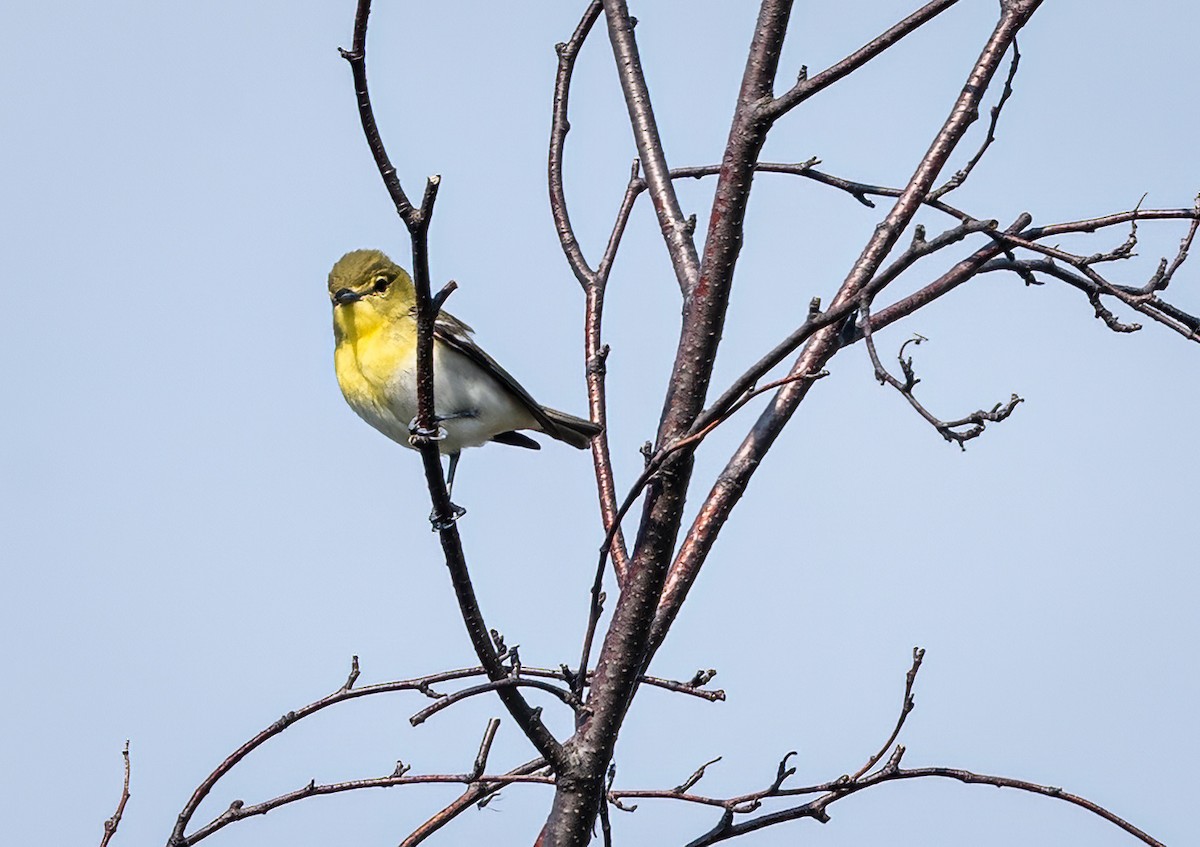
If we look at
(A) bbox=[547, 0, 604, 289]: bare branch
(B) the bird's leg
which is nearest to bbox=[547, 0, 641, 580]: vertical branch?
(A) bbox=[547, 0, 604, 289]: bare branch

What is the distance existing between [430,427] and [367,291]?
321 cm

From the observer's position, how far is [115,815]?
3.38m

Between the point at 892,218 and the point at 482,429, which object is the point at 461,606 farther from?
the point at 482,429

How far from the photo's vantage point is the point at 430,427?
135 inches

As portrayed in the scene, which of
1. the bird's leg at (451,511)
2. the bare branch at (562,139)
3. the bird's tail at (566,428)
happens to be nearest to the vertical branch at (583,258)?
the bare branch at (562,139)

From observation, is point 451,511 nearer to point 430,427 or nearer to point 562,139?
point 430,427

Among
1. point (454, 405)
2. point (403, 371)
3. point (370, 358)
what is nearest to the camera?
point (403, 371)

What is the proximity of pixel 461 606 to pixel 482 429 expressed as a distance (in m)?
3.24

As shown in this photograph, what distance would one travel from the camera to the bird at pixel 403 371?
607 centimetres

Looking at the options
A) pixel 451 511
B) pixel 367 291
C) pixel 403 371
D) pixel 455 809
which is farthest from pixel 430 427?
pixel 367 291

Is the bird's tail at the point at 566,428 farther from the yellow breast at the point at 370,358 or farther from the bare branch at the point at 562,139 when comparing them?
the bare branch at the point at 562,139

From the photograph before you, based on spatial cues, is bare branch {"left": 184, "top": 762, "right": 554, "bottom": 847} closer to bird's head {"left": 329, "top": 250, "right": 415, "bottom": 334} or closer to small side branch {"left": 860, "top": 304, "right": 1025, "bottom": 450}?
small side branch {"left": 860, "top": 304, "right": 1025, "bottom": 450}

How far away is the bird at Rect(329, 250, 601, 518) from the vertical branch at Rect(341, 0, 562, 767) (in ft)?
7.78

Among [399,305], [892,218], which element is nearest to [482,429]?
[399,305]
